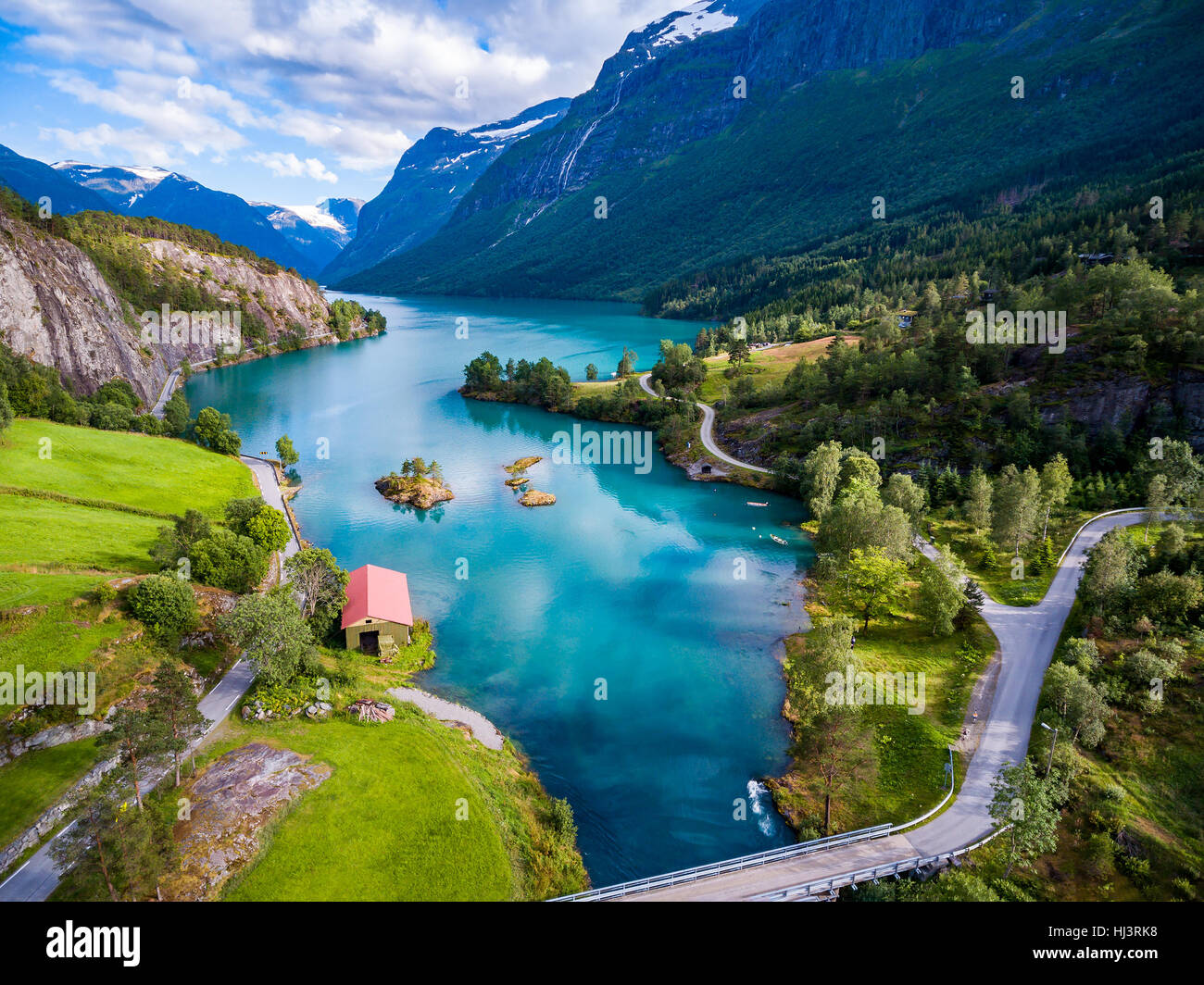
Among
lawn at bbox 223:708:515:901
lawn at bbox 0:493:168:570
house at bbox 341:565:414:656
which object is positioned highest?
lawn at bbox 0:493:168:570

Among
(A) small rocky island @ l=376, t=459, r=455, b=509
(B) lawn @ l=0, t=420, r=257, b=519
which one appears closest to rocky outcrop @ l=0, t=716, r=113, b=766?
(B) lawn @ l=0, t=420, r=257, b=519

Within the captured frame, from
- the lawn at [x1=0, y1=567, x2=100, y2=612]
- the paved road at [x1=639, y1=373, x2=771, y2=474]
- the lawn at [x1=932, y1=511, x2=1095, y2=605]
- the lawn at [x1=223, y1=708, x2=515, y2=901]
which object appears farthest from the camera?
the paved road at [x1=639, y1=373, x2=771, y2=474]

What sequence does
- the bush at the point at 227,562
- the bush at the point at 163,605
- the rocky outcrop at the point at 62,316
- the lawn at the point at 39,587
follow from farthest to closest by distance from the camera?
1. the rocky outcrop at the point at 62,316
2. the bush at the point at 227,562
3. the bush at the point at 163,605
4. the lawn at the point at 39,587

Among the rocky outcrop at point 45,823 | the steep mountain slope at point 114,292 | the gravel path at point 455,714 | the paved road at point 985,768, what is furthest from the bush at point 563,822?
the steep mountain slope at point 114,292

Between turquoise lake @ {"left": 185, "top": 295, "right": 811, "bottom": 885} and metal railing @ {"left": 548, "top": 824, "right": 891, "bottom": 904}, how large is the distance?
10.0 feet

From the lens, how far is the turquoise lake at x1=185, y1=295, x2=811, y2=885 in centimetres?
3516

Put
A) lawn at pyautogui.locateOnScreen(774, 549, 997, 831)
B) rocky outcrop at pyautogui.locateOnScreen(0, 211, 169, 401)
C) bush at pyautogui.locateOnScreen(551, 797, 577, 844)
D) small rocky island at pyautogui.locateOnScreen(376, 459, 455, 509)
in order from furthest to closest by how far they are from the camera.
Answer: rocky outcrop at pyautogui.locateOnScreen(0, 211, 169, 401)
small rocky island at pyautogui.locateOnScreen(376, 459, 455, 509)
lawn at pyautogui.locateOnScreen(774, 549, 997, 831)
bush at pyautogui.locateOnScreen(551, 797, 577, 844)

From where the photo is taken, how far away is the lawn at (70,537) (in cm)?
4522

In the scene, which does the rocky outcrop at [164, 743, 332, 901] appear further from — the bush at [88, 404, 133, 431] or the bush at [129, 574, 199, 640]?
the bush at [88, 404, 133, 431]

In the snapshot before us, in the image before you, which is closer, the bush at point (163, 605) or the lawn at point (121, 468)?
the bush at point (163, 605)

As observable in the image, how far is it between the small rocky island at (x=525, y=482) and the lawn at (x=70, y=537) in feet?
128

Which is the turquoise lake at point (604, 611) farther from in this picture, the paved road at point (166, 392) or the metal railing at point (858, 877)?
the paved road at point (166, 392)

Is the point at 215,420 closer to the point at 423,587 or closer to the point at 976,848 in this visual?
the point at 423,587
